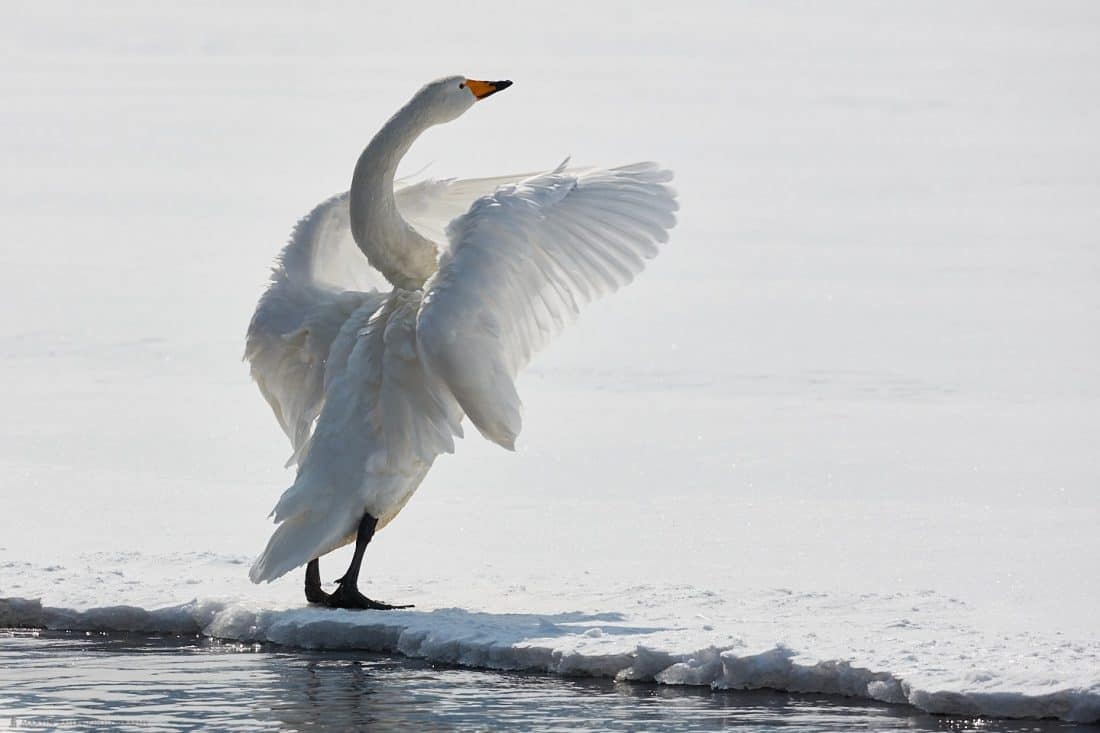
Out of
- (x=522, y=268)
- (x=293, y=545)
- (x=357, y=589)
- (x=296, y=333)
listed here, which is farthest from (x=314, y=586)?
(x=522, y=268)

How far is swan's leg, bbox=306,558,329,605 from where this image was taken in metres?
9.38

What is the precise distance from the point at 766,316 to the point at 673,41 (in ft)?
79.9

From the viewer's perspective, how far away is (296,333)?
9711 mm

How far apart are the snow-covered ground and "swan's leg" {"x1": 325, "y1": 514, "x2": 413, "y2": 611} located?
257 mm

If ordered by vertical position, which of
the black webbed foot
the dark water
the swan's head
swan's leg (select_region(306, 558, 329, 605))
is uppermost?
the swan's head

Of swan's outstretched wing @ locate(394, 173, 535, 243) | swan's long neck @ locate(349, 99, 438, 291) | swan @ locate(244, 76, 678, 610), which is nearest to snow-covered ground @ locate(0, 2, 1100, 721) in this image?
swan @ locate(244, 76, 678, 610)

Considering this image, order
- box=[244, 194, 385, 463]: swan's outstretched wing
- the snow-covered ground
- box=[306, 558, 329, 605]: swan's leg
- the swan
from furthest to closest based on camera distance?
1. box=[244, 194, 385, 463]: swan's outstretched wing
2. box=[306, 558, 329, 605]: swan's leg
3. the swan
4. the snow-covered ground

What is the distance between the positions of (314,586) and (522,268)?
5.51ft

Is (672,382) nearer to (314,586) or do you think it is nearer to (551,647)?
(314,586)

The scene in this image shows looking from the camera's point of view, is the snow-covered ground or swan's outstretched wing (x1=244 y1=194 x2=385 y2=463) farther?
swan's outstretched wing (x1=244 y1=194 x2=385 y2=463)

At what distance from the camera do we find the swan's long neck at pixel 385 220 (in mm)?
9742

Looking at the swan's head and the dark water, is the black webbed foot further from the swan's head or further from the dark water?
the swan's head

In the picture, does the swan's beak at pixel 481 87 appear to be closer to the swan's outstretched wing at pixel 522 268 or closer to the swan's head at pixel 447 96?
the swan's head at pixel 447 96

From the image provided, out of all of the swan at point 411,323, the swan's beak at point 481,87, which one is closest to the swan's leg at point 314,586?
the swan at point 411,323
